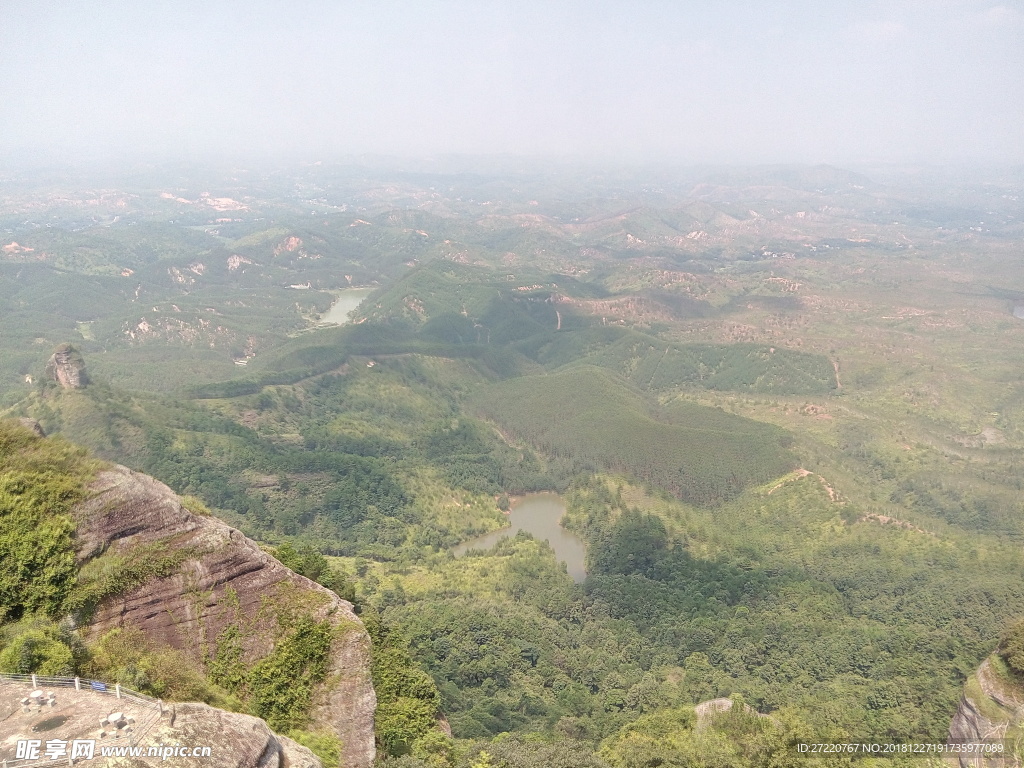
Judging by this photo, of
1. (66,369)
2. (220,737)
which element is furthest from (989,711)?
(66,369)

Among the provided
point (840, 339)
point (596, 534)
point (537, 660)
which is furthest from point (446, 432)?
point (840, 339)

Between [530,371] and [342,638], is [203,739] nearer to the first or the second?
[342,638]

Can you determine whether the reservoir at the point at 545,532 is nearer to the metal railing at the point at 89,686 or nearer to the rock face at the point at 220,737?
the rock face at the point at 220,737

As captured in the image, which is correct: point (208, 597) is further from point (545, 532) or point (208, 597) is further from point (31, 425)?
point (545, 532)
